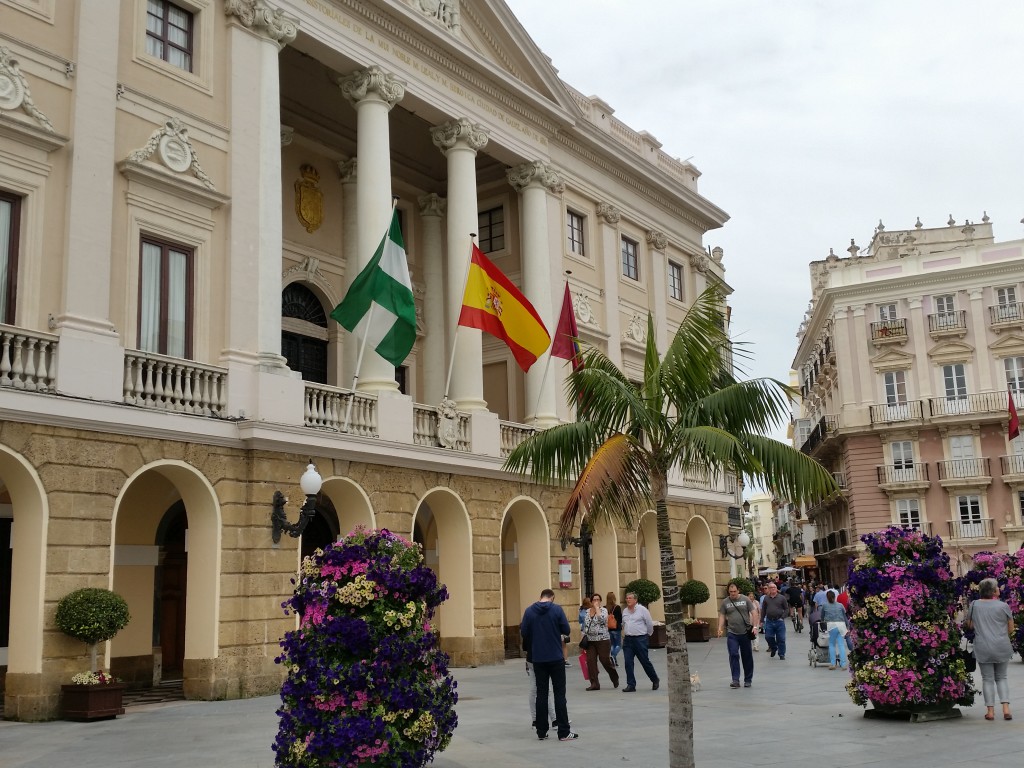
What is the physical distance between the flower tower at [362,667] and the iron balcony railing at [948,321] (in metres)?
50.2

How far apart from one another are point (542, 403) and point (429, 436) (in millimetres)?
5072

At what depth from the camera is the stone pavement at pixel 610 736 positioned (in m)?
11.1

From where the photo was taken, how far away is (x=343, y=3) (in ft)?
74.7

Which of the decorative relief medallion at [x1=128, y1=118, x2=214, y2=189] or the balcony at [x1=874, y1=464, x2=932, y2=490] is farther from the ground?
the decorative relief medallion at [x1=128, y1=118, x2=214, y2=189]

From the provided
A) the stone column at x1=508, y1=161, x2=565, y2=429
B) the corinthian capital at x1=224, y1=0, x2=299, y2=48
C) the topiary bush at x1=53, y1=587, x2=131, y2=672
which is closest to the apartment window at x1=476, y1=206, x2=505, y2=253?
the stone column at x1=508, y1=161, x2=565, y2=429

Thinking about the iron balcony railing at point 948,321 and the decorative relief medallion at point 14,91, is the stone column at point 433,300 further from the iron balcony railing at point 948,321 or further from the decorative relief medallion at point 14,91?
the iron balcony railing at point 948,321

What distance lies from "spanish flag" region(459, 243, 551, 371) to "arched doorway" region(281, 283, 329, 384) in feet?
17.4

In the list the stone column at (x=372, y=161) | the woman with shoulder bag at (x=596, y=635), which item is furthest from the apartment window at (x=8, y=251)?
the woman with shoulder bag at (x=596, y=635)

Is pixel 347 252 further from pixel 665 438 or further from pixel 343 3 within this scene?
pixel 665 438

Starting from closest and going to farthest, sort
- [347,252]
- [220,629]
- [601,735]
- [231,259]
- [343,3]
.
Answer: [601,735] → [220,629] → [231,259] → [343,3] → [347,252]

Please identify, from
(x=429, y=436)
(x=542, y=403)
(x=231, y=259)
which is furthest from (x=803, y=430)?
(x=231, y=259)

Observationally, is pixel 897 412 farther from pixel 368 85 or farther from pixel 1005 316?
pixel 368 85

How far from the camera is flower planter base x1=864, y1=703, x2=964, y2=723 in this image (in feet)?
43.3

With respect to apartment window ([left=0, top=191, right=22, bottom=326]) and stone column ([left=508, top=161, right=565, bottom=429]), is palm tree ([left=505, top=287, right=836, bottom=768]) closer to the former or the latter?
apartment window ([left=0, top=191, right=22, bottom=326])
